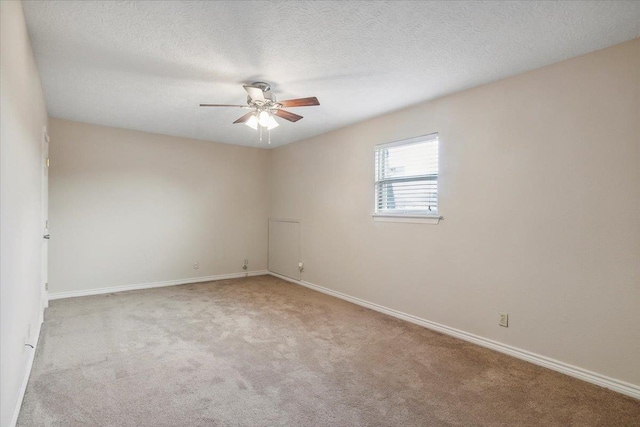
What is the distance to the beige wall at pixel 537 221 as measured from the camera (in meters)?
2.28

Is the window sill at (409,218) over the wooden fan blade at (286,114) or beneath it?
beneath

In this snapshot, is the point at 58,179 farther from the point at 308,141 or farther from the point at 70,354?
the point at 308,141

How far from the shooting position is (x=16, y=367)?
196 cm

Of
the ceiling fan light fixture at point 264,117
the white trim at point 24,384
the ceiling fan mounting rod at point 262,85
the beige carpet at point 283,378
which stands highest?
the ceiling fan mounting rod at point 262,85

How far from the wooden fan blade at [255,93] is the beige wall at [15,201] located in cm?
147

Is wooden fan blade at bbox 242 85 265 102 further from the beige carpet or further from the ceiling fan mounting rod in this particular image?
the beige carpet

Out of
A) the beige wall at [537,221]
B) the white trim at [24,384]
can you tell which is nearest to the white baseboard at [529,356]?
the beige wall at [537,221]

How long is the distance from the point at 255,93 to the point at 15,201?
6.07 ft

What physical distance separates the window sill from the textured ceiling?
1.25m

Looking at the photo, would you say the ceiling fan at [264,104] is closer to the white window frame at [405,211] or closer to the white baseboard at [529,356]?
the white window frame at [405,211]

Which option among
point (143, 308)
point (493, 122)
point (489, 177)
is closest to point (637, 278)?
point (489, 177)

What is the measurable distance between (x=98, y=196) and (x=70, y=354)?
2608 millimetres

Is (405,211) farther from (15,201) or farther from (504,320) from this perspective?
(15,201)

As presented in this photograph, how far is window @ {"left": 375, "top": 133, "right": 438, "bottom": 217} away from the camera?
11.5 feet
